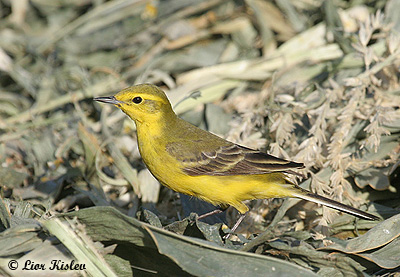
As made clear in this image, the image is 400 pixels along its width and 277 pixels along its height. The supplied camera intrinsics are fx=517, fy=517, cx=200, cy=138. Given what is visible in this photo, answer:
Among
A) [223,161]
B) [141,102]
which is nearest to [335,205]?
[223,161]

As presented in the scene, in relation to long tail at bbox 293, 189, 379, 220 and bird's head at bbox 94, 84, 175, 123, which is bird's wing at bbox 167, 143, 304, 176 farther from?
bird's head at bbox 94, 84, 175, 123

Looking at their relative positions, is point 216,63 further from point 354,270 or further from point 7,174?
point 354,270

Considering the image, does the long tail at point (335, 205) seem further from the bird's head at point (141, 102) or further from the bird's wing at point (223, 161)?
the bird's head at point (141, 102)

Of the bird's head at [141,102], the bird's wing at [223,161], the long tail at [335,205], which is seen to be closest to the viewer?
the long tail at [335,205]

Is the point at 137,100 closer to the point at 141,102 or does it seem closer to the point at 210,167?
the point at 141,102

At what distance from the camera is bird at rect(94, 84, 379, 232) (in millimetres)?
4105

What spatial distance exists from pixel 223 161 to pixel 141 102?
0.88 m

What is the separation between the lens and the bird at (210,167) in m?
4.11

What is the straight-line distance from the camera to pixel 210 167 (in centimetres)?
418

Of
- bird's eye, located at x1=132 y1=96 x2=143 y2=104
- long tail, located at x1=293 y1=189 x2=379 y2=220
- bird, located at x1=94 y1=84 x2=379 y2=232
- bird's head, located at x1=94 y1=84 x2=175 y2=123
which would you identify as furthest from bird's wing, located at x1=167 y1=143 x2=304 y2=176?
bird's eye, located at x1=132 y1=96 x2=143 y2=104

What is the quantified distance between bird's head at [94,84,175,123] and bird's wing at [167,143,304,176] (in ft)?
A: 1.32

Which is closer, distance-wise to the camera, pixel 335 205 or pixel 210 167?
pixel 335 205

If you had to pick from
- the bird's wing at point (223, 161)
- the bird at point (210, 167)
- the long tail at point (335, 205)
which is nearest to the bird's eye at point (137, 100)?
the bird at point (210, 167)

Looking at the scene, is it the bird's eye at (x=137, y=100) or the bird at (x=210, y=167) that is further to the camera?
the bird's eye at (x=137, y=100)
